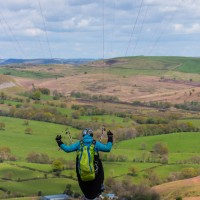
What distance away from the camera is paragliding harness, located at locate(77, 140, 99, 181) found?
30.8ft

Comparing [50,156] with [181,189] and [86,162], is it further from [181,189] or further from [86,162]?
[86,162]

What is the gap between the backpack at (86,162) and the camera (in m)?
9.40

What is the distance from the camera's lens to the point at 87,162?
30.9ft

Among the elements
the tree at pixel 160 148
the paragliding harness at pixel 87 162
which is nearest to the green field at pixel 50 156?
the tree at pixel 160 148

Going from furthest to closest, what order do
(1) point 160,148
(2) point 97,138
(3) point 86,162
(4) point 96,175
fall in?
(1) point 160,148 → (2) point 97,138 → (4) point 96,175 → (3) point 86,162

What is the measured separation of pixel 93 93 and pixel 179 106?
4629 cm

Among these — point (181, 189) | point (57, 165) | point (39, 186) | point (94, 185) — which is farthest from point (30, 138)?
point (94, 185)

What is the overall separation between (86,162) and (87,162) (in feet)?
0.07

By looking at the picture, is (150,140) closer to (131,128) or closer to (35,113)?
(131,128)

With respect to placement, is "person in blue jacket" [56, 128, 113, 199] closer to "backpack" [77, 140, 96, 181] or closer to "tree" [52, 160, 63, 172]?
"backpack" [77, 140, 96, 181]

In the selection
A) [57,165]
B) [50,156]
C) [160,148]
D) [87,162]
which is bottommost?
[57,165]

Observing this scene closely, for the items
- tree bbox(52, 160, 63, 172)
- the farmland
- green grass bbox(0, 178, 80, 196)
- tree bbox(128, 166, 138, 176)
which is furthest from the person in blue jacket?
tree bbox(52, 160, 63, 172)

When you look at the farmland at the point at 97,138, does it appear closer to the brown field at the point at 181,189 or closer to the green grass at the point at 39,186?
the green grass at the point at 39,186

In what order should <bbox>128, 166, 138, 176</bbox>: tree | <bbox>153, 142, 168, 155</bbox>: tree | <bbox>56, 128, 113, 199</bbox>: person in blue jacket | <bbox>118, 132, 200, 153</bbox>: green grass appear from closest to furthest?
<bbox>56, 128, 113, 199</bbox>: person in blue jacket → <bbox>128, 166, 138, 176</bbox>: tree → <bbox>153, 142, 168, 155</bbox>: tree → <bbox>118, 132, 200, 153</bbox>: green grass
